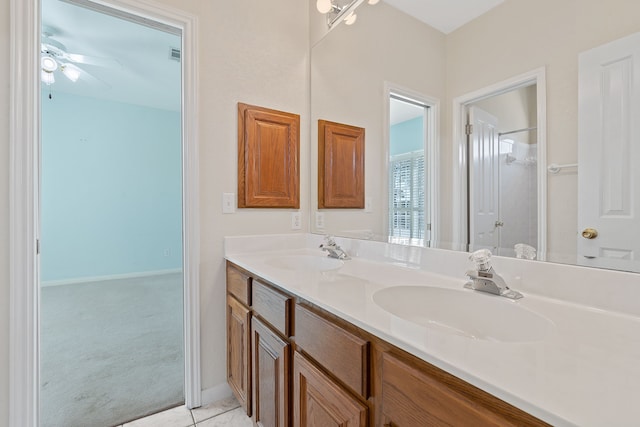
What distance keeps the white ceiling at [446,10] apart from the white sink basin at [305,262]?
3.66 ft

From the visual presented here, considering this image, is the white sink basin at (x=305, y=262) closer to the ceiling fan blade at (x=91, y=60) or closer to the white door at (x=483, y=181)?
the white door at (x=483, y=181)

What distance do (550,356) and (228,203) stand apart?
1.51 m

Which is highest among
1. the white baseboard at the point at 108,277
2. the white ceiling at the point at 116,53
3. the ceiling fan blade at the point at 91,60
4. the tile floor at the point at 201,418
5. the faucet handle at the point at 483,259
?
the white ceiling at the point at 116,53

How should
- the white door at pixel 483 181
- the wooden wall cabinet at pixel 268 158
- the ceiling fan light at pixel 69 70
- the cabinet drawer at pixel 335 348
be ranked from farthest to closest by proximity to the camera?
the ceiling fan light at pixel 69 70, the wooden wall cabinet at pixel 268 158, the white door at pixel 483 181, the cabinet drawer at pixel 335 348

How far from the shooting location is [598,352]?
524mm

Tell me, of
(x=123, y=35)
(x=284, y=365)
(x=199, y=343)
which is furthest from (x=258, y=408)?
(x=123, y=35)

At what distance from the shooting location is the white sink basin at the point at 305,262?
5.02 feet

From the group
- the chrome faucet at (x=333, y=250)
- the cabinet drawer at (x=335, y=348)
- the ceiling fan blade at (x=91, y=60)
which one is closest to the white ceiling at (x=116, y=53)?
the ceiling fan blade at (x=91, y=60)

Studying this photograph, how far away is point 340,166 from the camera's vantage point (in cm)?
177

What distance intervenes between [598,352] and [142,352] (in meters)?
2.57

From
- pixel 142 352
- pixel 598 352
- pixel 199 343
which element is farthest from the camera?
pixel 142 352

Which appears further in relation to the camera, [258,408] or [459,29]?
[258,408]
